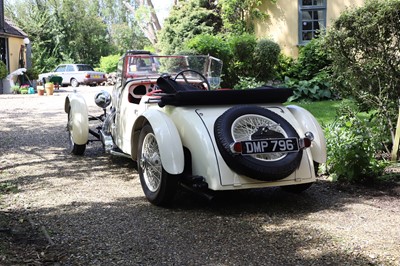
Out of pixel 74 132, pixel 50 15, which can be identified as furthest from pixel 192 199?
pixel 50 15

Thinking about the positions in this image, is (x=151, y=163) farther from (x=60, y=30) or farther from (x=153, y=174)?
(x=60, y=30)

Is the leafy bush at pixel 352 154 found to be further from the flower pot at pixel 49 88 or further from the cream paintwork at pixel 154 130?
the flower pot at pixel 49 88

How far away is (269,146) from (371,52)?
8.71ft

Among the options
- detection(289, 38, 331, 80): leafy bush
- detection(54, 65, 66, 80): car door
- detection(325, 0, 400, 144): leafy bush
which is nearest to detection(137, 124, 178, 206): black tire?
detection(325, 0, 400, 144): leafy bush

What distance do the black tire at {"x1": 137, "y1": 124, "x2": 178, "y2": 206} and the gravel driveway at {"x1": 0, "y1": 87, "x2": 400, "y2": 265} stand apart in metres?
0.12

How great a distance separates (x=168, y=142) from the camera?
4465mm

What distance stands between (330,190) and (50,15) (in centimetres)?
4222

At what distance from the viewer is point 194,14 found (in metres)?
19.4

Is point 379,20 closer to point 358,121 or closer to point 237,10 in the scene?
point 358,121

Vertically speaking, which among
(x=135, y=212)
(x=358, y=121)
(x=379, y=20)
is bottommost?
(x=135, y=212)

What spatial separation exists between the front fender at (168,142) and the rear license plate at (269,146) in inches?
22.8

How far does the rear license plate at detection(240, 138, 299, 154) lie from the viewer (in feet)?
13.9

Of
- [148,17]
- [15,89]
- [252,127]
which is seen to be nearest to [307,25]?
[148,17]

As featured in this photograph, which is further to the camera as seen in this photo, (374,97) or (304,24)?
(304,24)
